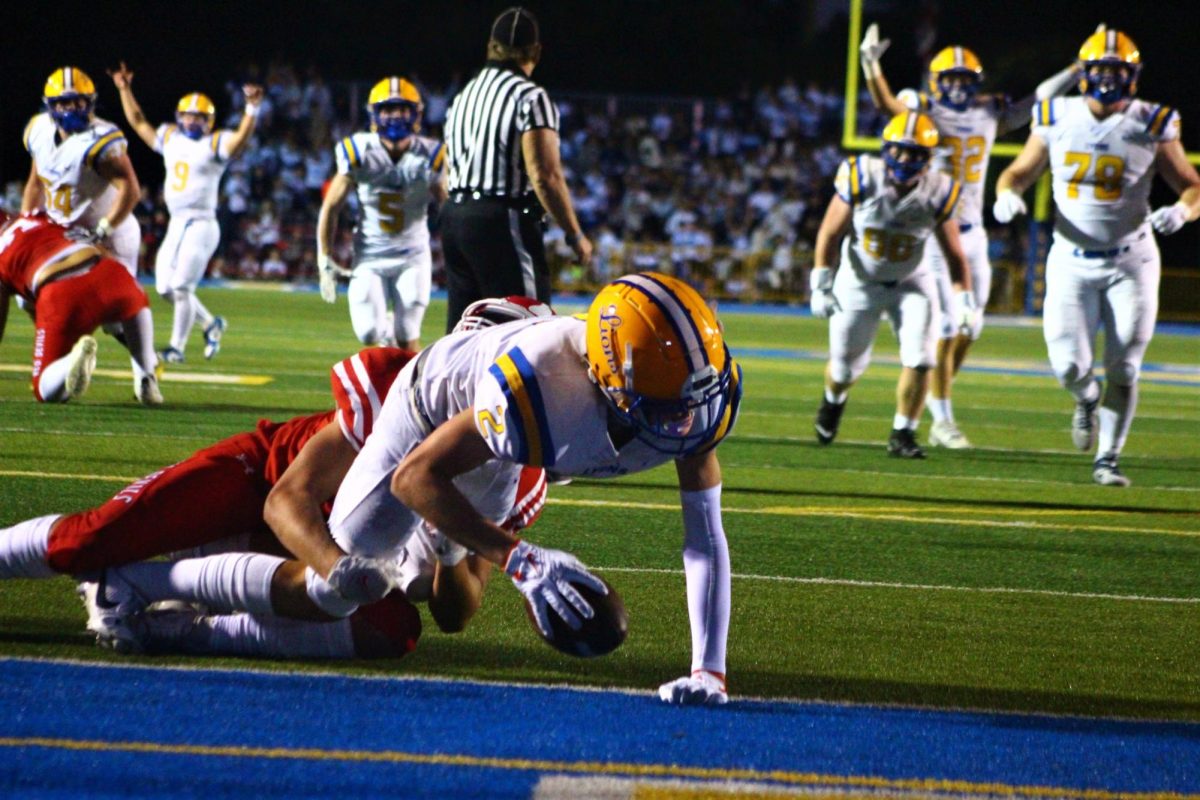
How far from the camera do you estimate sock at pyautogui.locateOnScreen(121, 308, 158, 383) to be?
27.1ft

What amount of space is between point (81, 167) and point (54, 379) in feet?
6.33

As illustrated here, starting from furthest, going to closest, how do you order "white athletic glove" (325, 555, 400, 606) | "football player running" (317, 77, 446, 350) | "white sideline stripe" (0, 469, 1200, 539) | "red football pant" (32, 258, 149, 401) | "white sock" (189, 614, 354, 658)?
1. "football player running" (317, 77, 446, 350)
2. "red football pant" (32, 258, 149, 401)
3. "white sideline stripe" (0, 469, 1200, 539)
4. "white sock" (189, 614, 354, 658)
5. "white athletic glove" (325, 555, 400, 606)

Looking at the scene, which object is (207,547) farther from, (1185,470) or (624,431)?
(1185,470)

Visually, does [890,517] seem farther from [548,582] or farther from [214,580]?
[548,582]

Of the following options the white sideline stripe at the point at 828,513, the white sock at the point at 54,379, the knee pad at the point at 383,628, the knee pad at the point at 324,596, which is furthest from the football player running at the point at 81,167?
the knee pad at the point at 324,596

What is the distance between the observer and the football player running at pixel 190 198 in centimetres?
1091

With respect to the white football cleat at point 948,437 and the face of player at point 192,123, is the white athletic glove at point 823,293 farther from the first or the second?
the face of player at point 192,123

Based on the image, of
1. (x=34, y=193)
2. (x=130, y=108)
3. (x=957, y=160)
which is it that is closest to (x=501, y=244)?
(x=34, y=193)

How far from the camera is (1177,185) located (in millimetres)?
7203

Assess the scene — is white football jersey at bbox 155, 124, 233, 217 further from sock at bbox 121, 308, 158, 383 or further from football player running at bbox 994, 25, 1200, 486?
football player running at bbox 994, 25, 1200, 486

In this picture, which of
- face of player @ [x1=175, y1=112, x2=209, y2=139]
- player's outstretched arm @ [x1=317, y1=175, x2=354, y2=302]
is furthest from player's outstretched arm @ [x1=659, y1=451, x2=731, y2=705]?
face of player @ [x1=175, y1=112, x2=209, y2=139]

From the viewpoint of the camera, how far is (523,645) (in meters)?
3.76

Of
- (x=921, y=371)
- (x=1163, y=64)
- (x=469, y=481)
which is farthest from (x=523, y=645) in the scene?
(x=1163, y=64)

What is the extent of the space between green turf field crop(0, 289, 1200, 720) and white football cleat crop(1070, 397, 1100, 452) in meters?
0.19
